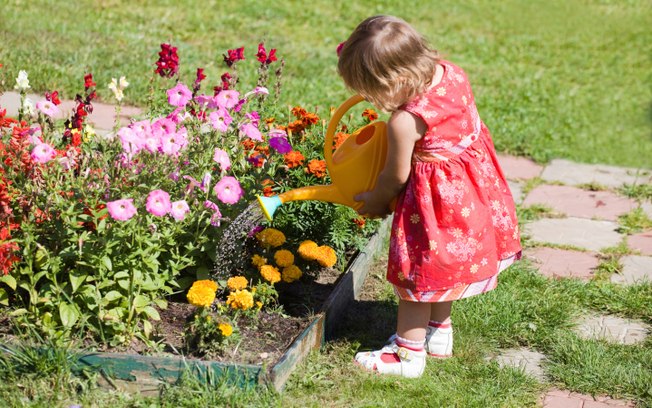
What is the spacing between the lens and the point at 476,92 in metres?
7.23

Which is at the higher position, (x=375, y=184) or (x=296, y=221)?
(x=375, y=184)

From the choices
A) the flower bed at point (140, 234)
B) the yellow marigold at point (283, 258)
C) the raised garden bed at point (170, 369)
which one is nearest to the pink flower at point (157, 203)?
the flower bed at point (140, 234)

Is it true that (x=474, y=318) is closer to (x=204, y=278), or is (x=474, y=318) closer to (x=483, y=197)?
(x=483, y=197)

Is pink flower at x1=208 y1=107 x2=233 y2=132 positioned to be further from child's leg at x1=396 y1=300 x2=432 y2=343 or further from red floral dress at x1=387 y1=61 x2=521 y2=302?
child's leg at x1=396 y1=300 x2=432 y2=343

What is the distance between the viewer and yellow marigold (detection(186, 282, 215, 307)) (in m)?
2.88

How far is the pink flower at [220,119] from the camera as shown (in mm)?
3166

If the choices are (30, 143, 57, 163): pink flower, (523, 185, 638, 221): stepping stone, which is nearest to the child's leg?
(30, 143, 57, 163): pink flower

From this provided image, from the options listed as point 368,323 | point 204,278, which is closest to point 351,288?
point 368,323

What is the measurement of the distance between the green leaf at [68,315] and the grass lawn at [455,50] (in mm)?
2960

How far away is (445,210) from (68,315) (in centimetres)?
128

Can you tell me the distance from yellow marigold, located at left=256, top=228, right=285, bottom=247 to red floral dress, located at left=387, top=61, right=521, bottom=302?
0.53m

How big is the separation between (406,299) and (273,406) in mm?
612

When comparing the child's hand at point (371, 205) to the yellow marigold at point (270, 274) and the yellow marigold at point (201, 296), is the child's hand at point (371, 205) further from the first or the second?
the yellow marigold at point (201, 296)

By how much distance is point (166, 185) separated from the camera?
309 cm
